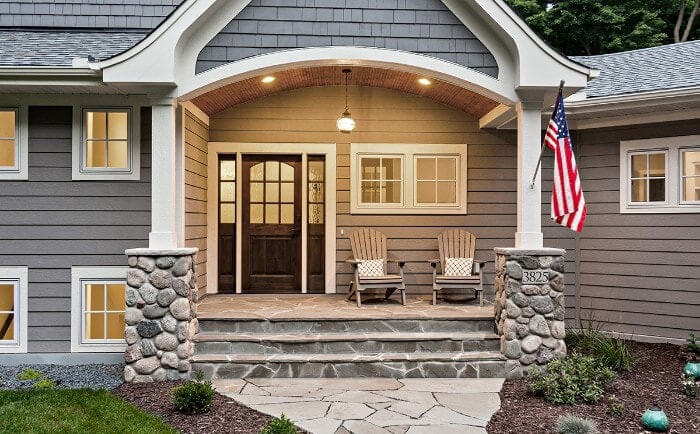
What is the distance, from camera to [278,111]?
7109mm

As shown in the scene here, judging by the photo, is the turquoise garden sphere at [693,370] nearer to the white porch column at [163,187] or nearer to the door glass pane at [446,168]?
the door glass pane at [446,168]

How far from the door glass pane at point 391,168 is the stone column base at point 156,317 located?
3022mm

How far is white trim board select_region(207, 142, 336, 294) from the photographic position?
23.2 ft

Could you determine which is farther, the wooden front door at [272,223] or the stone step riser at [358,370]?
the wooden front door at [272,223]

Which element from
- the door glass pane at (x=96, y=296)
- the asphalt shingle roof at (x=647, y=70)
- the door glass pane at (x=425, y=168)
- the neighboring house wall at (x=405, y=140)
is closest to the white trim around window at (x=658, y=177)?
the asphalt shingle roof at (x=647, y=70)

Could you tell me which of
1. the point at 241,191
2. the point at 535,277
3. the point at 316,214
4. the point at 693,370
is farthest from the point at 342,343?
the point at 693,370

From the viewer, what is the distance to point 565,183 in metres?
4.77

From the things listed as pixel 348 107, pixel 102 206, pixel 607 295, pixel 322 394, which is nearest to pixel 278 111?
pixel 348 107

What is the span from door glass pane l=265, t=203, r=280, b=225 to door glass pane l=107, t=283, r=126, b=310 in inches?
76.0

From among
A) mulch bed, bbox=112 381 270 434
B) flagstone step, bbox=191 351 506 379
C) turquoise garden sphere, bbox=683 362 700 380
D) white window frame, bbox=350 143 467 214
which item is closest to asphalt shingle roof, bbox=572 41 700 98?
white window frame, bbox=350 143 467 214

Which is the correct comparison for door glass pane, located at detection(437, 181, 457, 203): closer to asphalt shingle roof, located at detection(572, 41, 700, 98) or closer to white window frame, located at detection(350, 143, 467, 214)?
white window frame, located at detection(350, 143, 467, 214)

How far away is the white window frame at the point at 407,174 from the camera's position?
715cm

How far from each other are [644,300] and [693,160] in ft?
5.37

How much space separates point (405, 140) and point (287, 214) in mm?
1738
